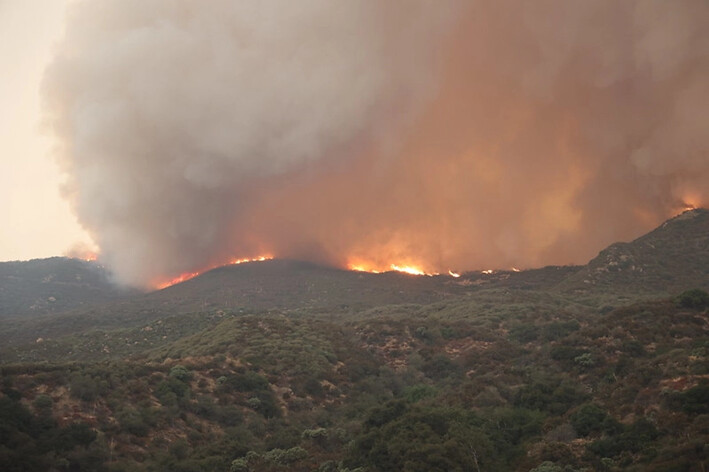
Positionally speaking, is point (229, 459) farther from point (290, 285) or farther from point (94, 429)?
point (290, 285)

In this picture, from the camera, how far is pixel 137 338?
283 ft

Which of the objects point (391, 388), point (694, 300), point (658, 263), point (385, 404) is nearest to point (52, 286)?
point (391, 388)

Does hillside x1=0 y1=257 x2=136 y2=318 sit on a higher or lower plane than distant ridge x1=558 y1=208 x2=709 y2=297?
higher

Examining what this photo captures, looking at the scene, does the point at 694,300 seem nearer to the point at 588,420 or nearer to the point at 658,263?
the point at 588,420

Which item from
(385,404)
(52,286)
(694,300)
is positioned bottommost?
(385,404)

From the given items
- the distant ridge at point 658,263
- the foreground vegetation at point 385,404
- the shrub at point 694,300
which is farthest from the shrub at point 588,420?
the distant ridge at point 658,263

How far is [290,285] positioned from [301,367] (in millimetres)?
78208

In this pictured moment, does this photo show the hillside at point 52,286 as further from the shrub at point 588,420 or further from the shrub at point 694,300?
the shrub at point 694,300

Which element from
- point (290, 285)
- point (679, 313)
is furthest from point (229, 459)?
point (290, 285)

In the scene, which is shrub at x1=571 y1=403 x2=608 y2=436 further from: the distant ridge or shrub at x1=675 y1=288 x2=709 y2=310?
the distant ridge

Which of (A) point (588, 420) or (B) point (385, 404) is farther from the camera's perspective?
(B) point (385, 404)

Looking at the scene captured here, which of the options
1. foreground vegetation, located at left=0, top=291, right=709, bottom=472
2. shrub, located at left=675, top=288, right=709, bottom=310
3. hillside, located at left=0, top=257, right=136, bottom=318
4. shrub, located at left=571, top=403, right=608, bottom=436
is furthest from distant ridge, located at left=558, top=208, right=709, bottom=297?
hillside, located at left=0, top=257, right=136, bottom=318

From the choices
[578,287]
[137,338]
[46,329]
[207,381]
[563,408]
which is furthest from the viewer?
[578,287]

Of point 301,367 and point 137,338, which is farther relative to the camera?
point 137,338
